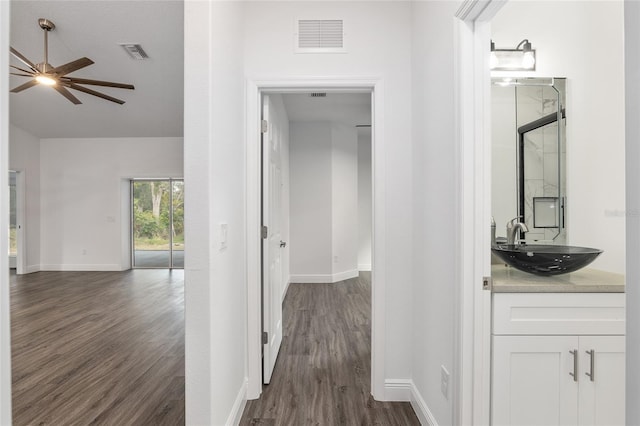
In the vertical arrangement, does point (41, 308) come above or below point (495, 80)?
below

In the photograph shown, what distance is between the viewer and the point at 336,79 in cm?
217

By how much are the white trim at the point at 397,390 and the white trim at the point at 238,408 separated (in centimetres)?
89

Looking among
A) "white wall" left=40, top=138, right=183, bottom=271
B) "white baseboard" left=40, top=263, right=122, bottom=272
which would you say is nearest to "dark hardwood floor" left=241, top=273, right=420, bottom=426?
"white baseboard" left=40, top=263, right=122, bottom=272

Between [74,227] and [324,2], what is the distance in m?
7.08

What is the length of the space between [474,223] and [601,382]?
865mm

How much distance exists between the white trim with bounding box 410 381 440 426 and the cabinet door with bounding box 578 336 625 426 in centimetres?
67

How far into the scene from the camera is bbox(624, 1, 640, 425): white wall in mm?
584

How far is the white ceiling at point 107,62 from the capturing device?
3.49 meters

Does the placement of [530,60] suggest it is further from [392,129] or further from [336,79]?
[336,79]

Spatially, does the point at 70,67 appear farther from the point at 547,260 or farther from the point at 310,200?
the point at 547,260

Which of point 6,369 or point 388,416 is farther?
point 388,416

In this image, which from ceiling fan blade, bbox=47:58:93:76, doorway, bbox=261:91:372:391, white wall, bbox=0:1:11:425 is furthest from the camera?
doorway, bbox=261:91:372:391

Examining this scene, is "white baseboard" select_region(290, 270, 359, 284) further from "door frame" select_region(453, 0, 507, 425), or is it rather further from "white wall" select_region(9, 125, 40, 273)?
"white wall" select_region(9, 125, 40, 273)

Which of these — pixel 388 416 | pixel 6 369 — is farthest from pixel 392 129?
pixel 6 369
